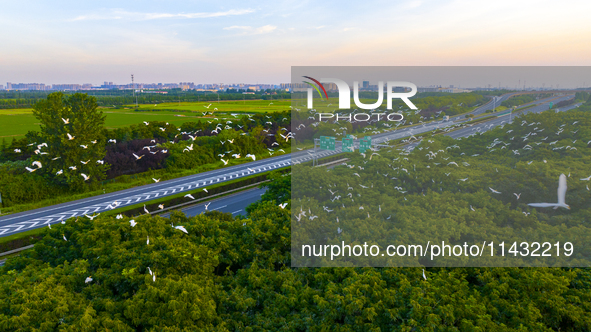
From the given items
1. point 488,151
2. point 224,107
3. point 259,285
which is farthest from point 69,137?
point 224,107

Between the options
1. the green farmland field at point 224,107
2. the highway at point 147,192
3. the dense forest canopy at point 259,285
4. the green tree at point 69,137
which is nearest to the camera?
the dense forest canopy at point 259,285

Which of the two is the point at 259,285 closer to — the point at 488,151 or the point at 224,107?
the point at 488,151

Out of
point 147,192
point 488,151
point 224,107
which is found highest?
point 224,107

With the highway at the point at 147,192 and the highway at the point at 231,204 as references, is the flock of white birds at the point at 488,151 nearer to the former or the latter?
the highway at the point at 147,192

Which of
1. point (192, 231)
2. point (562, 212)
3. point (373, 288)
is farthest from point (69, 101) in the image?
point (562, 212)

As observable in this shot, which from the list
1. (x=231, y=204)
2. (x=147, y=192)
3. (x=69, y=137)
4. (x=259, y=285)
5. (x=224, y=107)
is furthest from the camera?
(x=224, y=107)

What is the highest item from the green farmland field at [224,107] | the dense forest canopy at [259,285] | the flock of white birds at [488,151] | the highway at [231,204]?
the green farmland field at [224,107]

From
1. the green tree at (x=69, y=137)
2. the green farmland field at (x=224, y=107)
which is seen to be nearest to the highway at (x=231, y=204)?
the green tree at (x=69, y=137)

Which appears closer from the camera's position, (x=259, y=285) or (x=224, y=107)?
(x=259, y=285)
